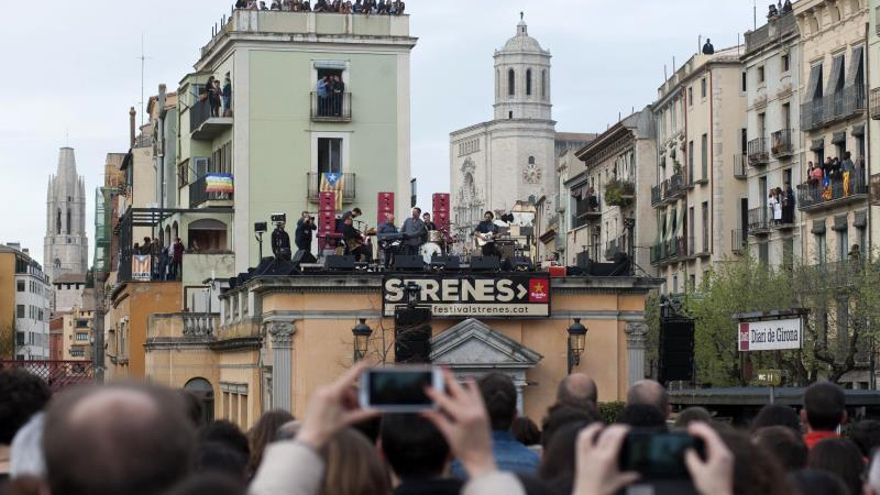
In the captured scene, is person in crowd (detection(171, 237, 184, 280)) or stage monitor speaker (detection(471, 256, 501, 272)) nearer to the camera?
stage monitor speaker (detection(471, 256, 501, 272))

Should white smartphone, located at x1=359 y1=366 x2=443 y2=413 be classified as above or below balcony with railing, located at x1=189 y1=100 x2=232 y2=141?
below

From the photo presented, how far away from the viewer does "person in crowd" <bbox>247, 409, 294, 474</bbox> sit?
38.8ft

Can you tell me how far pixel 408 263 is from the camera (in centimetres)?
4338

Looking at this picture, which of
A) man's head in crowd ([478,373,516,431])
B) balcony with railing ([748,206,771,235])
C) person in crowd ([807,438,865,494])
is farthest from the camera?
balcony with railing ([748,206,771,235])

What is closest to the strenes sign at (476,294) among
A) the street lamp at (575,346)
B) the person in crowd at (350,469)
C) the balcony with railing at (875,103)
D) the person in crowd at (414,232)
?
the street lamp at (575,346)

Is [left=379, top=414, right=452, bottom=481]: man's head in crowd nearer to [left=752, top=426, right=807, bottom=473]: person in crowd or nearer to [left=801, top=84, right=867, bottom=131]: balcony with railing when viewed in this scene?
[left=752, top=426, right=807, bottom=473]: person in crowd

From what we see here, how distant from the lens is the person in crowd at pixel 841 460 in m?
10.1

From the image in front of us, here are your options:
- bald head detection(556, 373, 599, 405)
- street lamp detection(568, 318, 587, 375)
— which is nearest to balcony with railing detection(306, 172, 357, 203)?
street lamp detection(568, 318, 587, 375)

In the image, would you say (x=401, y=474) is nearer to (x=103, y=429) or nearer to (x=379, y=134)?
(x=103, y=429)

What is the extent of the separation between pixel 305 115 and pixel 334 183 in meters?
2.03

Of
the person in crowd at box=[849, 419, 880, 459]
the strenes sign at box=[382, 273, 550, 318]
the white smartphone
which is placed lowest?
the person in crowd at box=[849, 419, 880, 459]

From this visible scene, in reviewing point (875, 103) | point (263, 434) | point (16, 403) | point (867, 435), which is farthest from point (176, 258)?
point (16, 403)

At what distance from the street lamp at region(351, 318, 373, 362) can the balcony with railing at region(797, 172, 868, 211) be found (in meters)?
25.9

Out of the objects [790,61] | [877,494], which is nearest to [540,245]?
[790,61]
